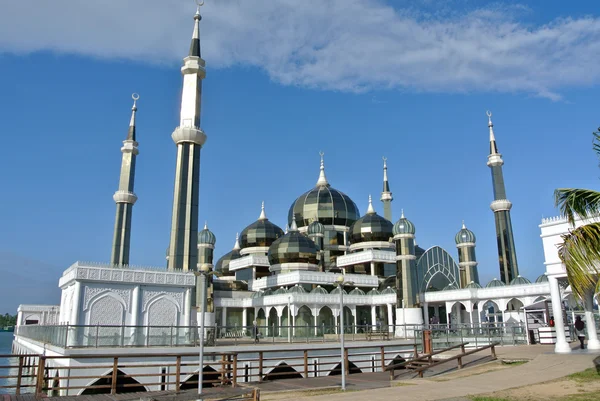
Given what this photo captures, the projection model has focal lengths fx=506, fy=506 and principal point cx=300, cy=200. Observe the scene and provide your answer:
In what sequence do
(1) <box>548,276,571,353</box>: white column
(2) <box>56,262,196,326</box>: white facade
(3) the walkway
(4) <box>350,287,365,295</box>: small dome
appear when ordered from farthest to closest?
(4) <box>350,287,365,295</box>: small dome → (2) <box>56,262,196,326</box>: white facade → (1) <box>548,276,571,353</box>: white column → (3) the walkway

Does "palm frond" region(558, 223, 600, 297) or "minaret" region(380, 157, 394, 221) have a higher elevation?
"minaret" region(380, 157, 394, 221)

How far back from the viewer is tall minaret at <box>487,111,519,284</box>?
43.2 meters

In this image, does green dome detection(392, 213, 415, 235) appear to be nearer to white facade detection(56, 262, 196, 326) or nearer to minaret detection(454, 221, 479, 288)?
minaret detection(454, 221, 479, 288)

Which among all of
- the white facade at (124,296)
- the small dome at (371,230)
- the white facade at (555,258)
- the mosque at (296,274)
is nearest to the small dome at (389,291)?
the mosque at (296,274)

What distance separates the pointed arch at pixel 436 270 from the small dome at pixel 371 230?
621cm

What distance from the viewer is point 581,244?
1069 cm

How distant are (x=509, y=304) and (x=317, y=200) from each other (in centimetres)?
2122

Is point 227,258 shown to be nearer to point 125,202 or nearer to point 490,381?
point 125,202

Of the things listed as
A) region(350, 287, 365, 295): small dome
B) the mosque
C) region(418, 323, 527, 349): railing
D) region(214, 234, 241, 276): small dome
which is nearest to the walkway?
region(418, 323, 527, 349): railing

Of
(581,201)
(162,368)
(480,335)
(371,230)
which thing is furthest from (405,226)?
(581,201)

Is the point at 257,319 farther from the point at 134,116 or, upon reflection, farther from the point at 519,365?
the point at 519,365

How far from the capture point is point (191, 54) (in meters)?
36.7

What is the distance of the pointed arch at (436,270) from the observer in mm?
39125

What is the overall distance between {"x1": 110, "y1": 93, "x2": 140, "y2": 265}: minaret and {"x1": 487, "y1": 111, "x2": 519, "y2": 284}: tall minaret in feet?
102
